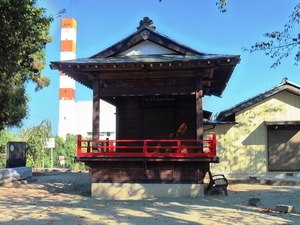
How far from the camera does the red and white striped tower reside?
50750 millimetres

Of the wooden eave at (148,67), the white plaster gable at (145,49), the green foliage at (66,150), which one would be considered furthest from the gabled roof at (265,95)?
the green foliage at (66,150)

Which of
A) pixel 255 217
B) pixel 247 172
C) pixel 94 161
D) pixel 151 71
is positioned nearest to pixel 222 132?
pixel 247 172

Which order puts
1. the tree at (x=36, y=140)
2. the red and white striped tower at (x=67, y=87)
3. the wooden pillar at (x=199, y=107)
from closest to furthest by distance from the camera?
the wooden pillar at (x=199, y=107), the tree at (x=36, y=140), the red and white striped tower at (x=67, y=87)

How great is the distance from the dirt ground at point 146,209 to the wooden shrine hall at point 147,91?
0.92 metres

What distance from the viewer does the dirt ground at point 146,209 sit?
976cm

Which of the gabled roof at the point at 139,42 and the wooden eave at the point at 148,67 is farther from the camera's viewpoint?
the gabled roof at the point at 139,42

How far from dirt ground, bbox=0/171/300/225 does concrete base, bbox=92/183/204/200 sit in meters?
0.52

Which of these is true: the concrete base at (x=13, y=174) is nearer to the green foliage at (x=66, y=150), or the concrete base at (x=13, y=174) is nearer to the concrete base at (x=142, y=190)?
the concrete base at (x=142, y=190)

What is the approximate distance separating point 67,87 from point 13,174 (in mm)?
30351

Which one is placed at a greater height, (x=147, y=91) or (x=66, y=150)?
(x=147, y=91)

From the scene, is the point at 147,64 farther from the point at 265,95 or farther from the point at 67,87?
the point at 67,87

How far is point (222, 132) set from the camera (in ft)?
69.3

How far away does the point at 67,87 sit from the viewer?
5075cm

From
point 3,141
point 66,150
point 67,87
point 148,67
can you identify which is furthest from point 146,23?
point 67,87
